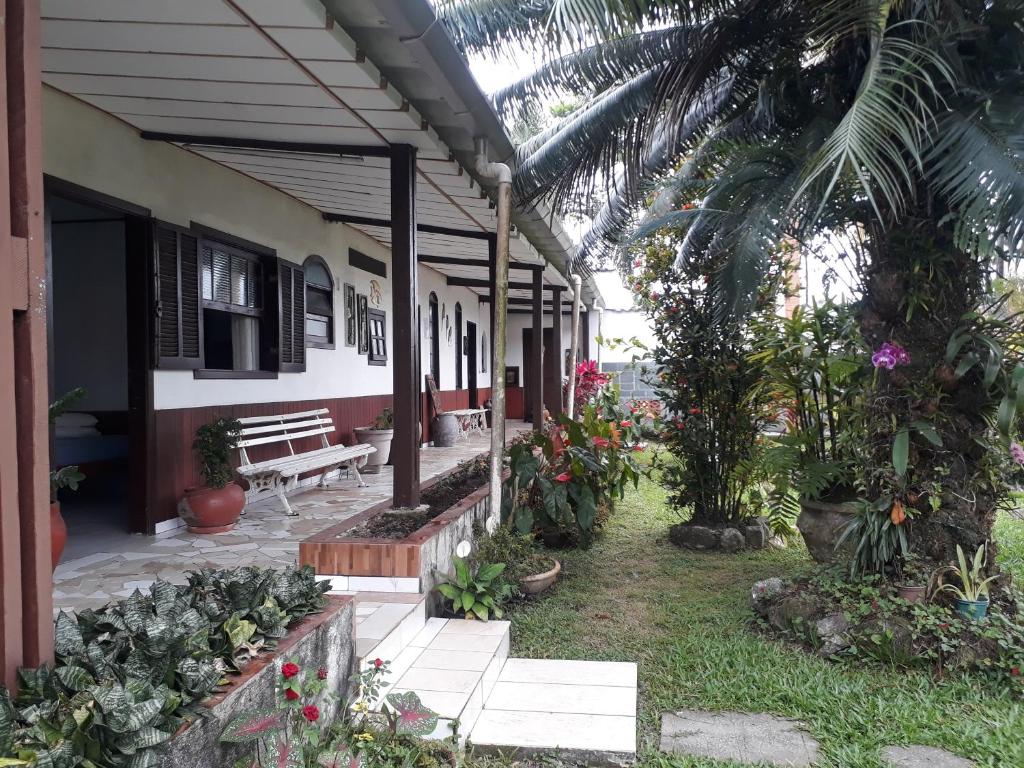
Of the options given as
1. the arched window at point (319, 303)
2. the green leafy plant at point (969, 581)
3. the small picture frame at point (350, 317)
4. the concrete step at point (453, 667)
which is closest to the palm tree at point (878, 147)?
the green leafy plant at point (969, 581)

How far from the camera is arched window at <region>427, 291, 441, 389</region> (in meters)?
12.5

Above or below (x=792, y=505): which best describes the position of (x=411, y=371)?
above

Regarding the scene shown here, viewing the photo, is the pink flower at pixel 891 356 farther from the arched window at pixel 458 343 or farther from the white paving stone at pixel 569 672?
the arched window at pixel 458 343

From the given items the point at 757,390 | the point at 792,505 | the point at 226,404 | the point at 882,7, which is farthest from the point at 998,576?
the point at 226,404

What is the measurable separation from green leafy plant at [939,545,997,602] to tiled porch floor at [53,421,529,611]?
3756mm

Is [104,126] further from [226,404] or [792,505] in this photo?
[792,505]

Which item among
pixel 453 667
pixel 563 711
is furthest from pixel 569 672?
pixel 453 667

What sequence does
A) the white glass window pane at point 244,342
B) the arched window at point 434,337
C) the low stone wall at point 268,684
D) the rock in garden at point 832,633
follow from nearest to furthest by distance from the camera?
the low stone wall at point 268,684
the rock in garden at point 832,633
the white glass window pane at point 244,342
the arched window at point 434,337

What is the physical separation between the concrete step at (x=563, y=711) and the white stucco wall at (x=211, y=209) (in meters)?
3.50

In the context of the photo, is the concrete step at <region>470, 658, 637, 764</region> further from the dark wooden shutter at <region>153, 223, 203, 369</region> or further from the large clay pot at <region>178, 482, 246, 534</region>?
the dark wooden shutter at <region>153, 223, 203, 369</region>

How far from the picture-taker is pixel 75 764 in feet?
5.40

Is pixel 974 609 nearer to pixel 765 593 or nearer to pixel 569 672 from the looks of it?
pixel 765 593

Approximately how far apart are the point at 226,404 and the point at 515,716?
4217 millimetres

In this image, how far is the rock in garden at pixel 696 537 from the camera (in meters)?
6.61
